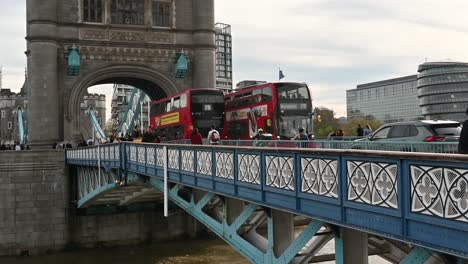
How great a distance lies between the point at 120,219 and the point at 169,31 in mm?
13428

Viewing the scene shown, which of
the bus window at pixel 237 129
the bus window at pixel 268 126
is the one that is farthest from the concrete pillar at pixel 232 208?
the bus window at pixel 237 129

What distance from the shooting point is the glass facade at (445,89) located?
332 feet

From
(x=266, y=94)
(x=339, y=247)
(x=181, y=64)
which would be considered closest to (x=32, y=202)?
(x=181, y=64)

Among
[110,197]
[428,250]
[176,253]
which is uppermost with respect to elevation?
[428,250]

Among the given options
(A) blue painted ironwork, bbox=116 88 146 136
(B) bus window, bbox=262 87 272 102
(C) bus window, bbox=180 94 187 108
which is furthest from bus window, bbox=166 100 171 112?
(A) blue painted ironwork, bbox=116 88 146 136

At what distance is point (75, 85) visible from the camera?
3447cm

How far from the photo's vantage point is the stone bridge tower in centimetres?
3322

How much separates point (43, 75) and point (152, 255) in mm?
13699

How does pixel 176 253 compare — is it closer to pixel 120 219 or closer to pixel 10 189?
pixel 120 219

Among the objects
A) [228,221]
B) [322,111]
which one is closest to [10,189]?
[228,221]

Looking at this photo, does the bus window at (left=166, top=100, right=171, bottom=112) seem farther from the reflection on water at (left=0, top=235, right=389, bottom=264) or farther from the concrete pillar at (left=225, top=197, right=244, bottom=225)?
the concrete pillar at (left=225, top=197, right=244, bottom=225)

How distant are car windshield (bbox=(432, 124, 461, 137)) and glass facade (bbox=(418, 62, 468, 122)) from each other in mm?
94837

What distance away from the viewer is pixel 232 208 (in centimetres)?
1217

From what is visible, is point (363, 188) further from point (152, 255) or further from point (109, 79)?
point (109, 79)
